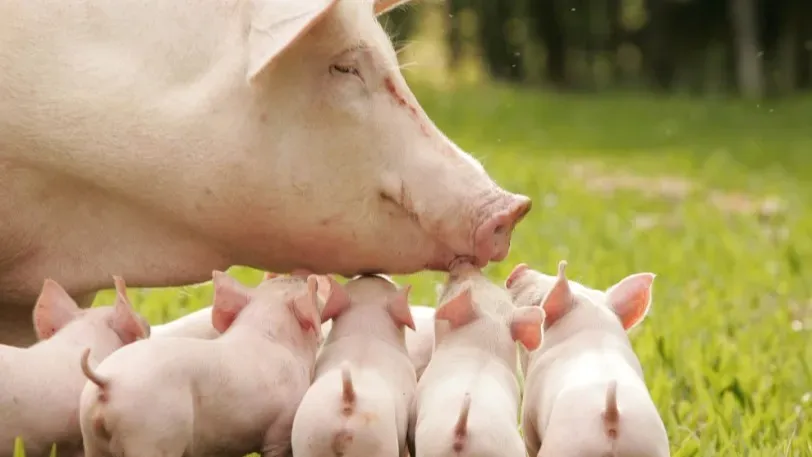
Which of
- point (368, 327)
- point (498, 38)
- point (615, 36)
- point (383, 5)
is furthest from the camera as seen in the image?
point (498, 38)

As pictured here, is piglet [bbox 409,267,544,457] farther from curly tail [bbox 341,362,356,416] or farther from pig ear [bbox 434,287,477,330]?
curly tail [bbox 341,362,356,416]

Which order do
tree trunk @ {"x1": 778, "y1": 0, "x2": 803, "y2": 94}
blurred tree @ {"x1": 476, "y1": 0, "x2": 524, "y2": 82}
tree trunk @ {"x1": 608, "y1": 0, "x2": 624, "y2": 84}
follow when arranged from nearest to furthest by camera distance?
1. tree trunk @ {"x1": 778, "y1": 0, "x2": 803, "y2": 94}
2. tree trunk @ {"x1": 608, "y1": 0, "x2": 624, "y2": 84}
3. blurred tree @ {"x1": 476, "y1": 0, "x2": 524, "y2": 82}

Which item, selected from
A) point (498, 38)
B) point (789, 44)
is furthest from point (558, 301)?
point (498, 38)

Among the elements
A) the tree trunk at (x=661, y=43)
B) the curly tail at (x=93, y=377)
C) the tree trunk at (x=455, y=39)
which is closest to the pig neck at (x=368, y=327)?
the curly tail at (x=93, y=377)

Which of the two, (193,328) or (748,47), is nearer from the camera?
(193,328)

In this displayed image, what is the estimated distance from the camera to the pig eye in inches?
120

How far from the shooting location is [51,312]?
2.93m

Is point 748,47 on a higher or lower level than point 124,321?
lower

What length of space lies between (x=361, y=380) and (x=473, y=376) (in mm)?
198

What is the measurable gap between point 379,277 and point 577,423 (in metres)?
0.79

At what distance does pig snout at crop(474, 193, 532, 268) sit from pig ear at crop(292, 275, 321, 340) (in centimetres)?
35

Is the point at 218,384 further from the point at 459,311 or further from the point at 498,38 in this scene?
the point at 498,38

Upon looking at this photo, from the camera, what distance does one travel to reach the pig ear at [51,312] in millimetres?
2922

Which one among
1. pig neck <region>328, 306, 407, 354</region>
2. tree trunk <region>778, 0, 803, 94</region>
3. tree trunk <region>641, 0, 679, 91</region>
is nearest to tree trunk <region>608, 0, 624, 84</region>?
tree trunk <region>641, 0, 679, 91</region>
